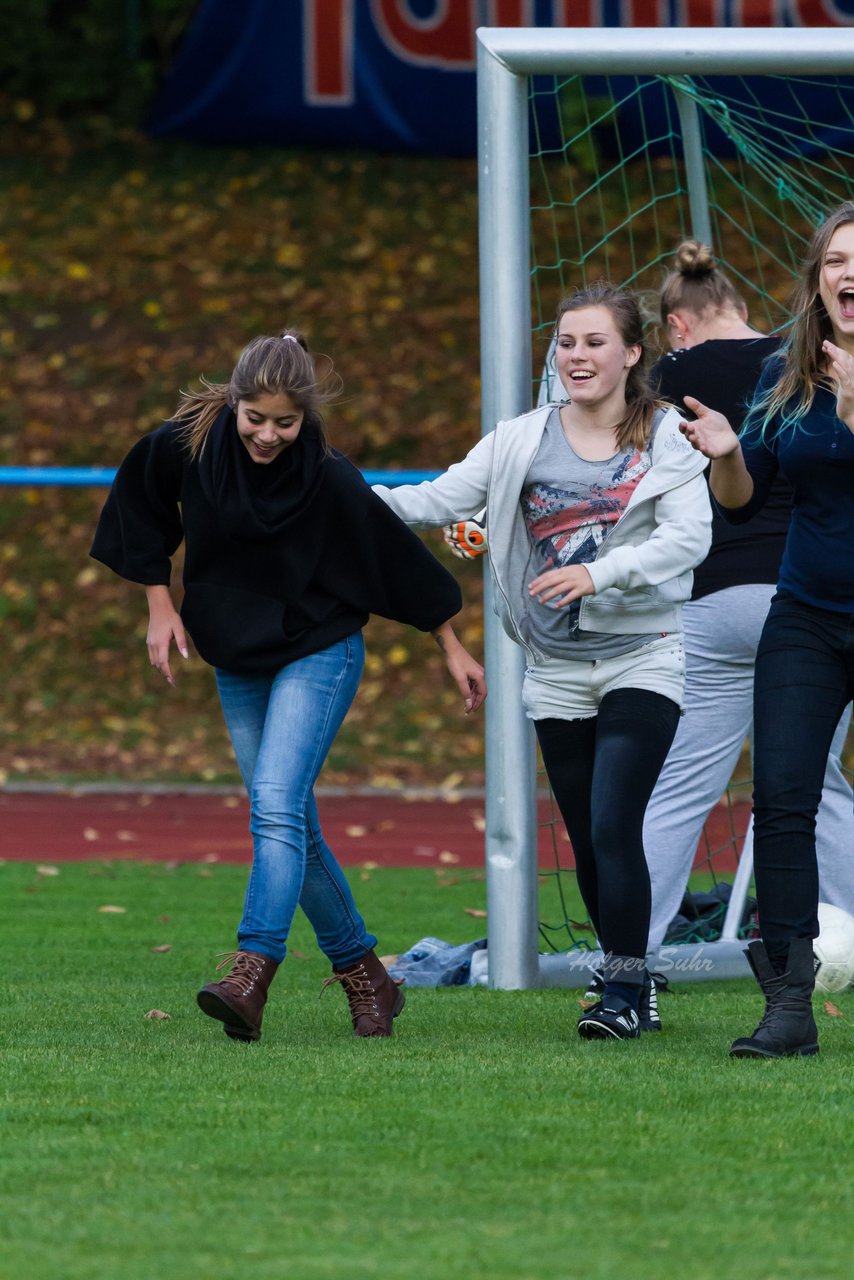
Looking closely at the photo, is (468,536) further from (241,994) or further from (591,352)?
(241,994)

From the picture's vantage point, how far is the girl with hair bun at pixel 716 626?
570 cm

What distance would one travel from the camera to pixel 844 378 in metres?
4.20

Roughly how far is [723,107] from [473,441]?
8417 millimetres

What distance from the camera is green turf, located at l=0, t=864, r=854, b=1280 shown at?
2893 mm

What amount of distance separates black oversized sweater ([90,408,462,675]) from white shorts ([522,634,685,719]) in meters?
0.32

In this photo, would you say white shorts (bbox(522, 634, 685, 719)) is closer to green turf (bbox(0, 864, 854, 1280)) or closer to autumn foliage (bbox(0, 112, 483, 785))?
green turf (bbox(0, 864, 854, 1280))

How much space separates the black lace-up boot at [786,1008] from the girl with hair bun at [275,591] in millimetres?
947

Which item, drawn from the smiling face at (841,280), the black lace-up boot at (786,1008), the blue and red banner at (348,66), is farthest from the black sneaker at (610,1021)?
the blue and red banner at (348,66)

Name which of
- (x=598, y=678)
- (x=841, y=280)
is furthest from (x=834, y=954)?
(x=841, y=280)

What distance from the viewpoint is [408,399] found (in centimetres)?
1555

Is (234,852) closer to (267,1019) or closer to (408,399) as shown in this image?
(267,1019)

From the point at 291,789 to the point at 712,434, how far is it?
1.30m

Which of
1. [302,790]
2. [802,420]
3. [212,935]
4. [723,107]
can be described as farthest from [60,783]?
[802,420]

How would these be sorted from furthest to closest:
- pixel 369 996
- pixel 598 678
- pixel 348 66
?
pixel 348 66
pixel 369 996
pixel 598 678
